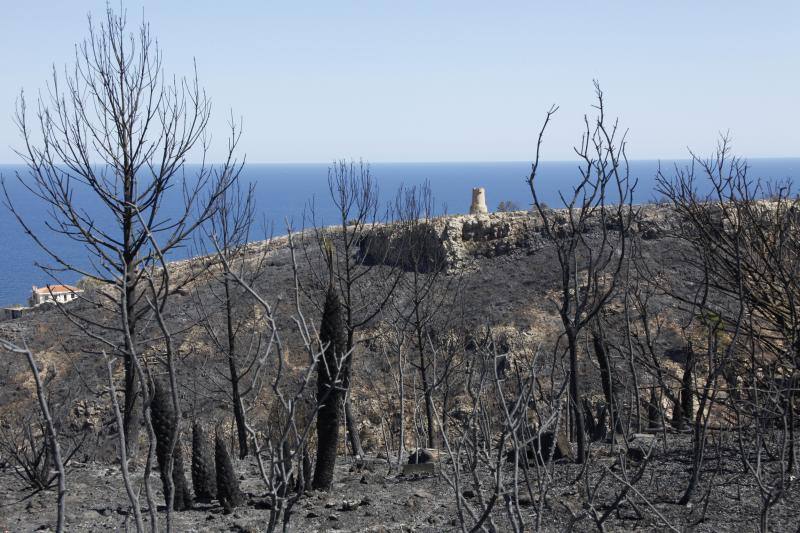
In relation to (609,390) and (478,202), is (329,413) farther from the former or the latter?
(478,202)

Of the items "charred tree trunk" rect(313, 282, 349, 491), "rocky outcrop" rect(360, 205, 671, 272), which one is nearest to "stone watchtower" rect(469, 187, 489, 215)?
"rocky outcrop" rect(360, 205, 671, 272)

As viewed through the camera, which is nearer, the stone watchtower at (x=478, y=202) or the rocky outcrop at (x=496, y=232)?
the rocky outcrop at (x=496, y=232)

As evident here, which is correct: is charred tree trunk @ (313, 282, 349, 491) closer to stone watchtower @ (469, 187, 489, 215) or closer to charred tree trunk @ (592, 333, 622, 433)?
charred tree trunk @ (592, 333, 622, 433)

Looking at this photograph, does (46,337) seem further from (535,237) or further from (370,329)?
(535,237)

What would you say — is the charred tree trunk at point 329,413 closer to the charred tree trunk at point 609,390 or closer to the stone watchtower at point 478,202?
the charred tree trunk at point 609,390

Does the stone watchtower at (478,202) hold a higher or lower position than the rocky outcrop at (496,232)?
higher

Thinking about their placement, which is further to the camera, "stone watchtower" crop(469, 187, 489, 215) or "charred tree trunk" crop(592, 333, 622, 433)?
"stone watchtower" crop(469, 187, 489, 215)

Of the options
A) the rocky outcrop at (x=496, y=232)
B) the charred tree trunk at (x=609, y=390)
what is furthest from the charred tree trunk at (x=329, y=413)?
the rocky outcrop at (x=496, y=232)

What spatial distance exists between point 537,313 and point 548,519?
23142 millimetres

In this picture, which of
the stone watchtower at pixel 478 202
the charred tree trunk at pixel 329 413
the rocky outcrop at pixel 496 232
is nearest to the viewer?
the charred tree trunk at pixel 329 413

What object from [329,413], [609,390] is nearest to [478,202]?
[329,413]

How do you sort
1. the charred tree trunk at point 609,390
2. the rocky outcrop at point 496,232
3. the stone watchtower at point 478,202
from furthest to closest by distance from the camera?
the stone watchtower at point 478,202, the rocky outcrop at point 496,232, the charred tree trunk at point 609,390

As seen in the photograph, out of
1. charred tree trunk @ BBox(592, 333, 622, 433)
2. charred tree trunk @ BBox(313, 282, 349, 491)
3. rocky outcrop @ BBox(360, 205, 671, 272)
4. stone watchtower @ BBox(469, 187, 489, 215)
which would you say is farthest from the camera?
stone watchtower @ BBox(469, 187, 489, 215)

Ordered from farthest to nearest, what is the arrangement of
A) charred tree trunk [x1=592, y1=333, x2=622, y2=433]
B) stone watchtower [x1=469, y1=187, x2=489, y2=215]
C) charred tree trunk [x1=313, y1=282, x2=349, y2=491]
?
stone watchtower [x1=469, y1=187, x2=489, y2=215]
charred tree trunk [x1=313, y1=282, x2=349, y2=491]
charred tree trunk [x1=592, y1=333, x2=622, y2=433]
